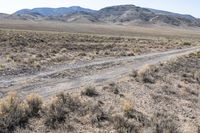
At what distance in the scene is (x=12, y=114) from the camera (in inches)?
466

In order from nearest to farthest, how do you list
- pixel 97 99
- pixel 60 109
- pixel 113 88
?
1. pixel 60 109
2. pixel 97 99
3. pixel 113 88

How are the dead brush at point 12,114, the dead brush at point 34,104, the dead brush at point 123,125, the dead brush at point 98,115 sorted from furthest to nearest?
the dead brush at point 34,104
the dead brush at point 98,115
the dead brush at point 123,125
the dead brush at point 12,114

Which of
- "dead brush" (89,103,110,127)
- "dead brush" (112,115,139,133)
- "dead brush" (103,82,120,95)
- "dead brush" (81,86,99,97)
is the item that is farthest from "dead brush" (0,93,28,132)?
"dead brush" (103,82,120,95)

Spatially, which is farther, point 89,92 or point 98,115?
point 89,92

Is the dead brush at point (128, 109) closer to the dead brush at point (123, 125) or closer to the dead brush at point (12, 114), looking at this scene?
the dead brush at point (123, 125)

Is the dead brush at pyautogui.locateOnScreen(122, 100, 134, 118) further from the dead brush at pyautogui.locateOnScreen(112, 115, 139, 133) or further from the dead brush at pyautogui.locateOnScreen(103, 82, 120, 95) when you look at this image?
the dead brush at pyautogui.locateOnScreen(103, 82, 120, 95)

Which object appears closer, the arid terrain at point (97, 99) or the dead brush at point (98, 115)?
the arid terrain at point (97, 99)

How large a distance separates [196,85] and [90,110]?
31.6 ft

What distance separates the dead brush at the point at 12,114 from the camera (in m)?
11.3

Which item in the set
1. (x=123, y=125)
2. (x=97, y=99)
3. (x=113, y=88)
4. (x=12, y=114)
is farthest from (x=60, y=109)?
(x=113, y=88)

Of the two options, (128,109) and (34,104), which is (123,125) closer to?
(128,109)

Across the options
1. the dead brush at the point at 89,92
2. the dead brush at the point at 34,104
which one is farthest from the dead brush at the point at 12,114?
the dead brush at the point at 89,92

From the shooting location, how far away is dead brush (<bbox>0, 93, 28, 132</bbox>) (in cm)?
1129

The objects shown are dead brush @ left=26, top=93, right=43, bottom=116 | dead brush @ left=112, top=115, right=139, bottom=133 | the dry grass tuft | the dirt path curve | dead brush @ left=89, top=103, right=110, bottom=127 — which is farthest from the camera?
the dirt path curve
